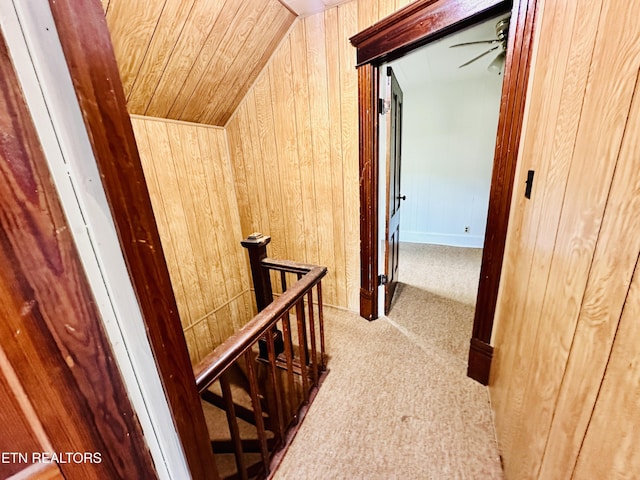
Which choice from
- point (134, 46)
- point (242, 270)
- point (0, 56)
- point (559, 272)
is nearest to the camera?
point (0, 56)

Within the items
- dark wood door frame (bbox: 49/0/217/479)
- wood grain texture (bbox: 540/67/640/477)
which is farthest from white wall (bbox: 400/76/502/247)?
dark wood door frame (bbox: 49/0/217/479)

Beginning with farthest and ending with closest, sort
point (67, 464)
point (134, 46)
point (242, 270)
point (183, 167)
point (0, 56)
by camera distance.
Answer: point (242, 270)
point (183, 167)
point (134, 46)
point (67, 464)
point (0, 56)

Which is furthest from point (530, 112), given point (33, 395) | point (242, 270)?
point (242, 270)

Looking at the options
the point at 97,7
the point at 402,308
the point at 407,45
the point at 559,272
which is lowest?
the point at 402,308

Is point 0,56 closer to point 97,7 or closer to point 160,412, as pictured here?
point 97,7

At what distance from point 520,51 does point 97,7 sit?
1526mm

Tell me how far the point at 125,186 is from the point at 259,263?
1.21m

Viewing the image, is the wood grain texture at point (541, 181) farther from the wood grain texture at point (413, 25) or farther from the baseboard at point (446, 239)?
the baseboard at point (446, 239)

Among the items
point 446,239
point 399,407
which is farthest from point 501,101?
point 446,239

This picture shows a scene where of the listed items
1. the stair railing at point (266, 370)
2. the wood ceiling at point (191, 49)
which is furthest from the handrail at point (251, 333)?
the wood ceiling at point (191, 49)

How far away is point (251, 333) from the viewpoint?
3.24 feet

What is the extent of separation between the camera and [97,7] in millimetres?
396

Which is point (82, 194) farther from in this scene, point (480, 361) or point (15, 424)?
point (480, 361)

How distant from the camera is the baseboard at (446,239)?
3.96m
